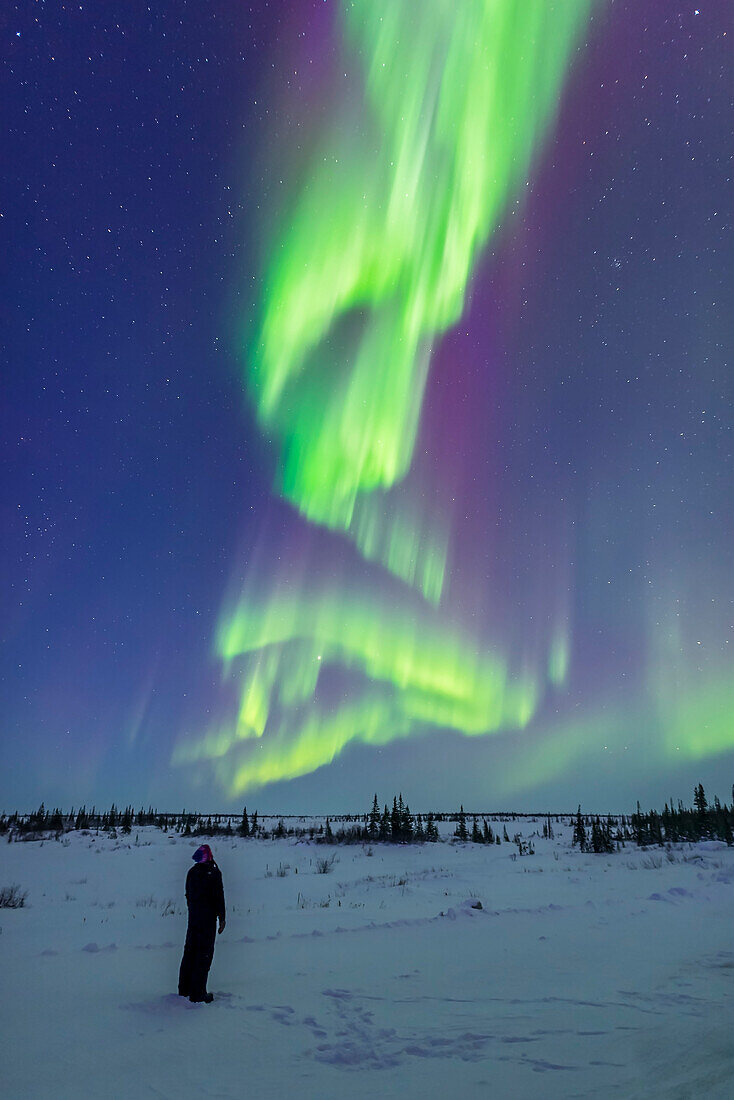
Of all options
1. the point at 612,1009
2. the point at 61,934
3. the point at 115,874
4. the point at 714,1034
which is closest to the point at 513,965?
the point at 612,1009

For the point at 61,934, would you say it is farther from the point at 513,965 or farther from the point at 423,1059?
the point at 423,1059

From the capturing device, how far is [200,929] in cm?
808

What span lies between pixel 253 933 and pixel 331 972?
182 inches

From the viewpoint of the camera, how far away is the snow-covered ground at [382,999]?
5707mm

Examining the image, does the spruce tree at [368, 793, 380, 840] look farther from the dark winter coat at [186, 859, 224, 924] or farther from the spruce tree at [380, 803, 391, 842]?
the dark winter coat at [186, 859, 224, 924]

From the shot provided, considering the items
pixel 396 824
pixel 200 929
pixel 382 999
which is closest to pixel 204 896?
pixel 200 929

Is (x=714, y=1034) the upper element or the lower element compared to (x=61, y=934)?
upper

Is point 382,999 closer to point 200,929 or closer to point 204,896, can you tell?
point 200,929

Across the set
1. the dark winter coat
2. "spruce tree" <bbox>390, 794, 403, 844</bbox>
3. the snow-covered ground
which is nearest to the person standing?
the dark winter coat

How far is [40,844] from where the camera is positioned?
41.6m

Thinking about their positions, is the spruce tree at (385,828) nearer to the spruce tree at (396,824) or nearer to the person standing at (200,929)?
the spruce tree at (396,824)

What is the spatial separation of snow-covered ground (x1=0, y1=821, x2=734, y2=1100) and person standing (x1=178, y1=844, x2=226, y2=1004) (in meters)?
0.28

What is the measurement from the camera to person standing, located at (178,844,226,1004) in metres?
8.05

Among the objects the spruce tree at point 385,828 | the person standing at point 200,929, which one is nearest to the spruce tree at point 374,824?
the spruce tree at point 385,828
